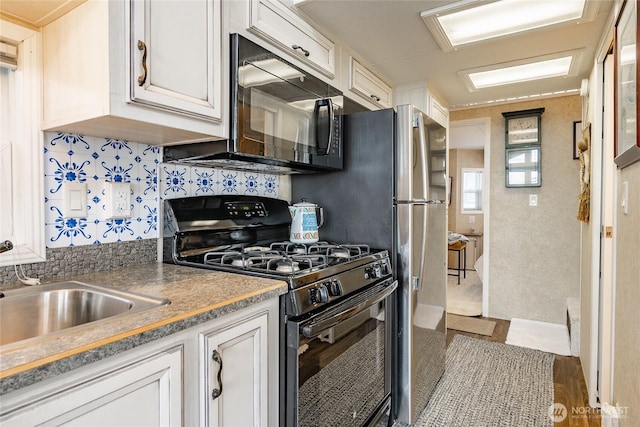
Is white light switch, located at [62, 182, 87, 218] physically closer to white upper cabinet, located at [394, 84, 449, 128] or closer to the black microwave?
the black microwave

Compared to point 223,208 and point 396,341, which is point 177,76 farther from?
point 396,341

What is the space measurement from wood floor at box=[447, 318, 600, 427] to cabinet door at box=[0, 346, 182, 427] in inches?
80.9

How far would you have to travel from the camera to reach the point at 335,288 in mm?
1394

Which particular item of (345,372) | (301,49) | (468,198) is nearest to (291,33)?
(301,49)

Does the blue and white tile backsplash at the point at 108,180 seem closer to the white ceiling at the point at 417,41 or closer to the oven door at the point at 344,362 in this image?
the oven door at the point at 344,362

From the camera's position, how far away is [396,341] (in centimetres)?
196

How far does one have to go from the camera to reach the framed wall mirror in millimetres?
3541

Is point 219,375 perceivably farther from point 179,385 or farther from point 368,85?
point 368,85

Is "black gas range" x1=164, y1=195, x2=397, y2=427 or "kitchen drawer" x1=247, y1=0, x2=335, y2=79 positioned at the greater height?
"kitchen drawer" x1=247, y1=0, x2=335, y2=79

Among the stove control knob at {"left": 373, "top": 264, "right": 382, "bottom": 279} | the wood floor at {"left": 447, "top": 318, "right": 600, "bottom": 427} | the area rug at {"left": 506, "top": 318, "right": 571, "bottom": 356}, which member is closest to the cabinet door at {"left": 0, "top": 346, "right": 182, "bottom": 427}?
the stove control knob at {"left": 373, "top": 264, "right": 382, "bottom": 279}

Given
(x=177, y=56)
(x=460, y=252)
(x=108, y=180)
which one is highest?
(x=177, y=56)

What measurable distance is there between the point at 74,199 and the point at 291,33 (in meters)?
1.15

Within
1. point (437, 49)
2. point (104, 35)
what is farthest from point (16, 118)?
point (437, 49)

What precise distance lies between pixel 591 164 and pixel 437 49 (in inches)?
45.1
